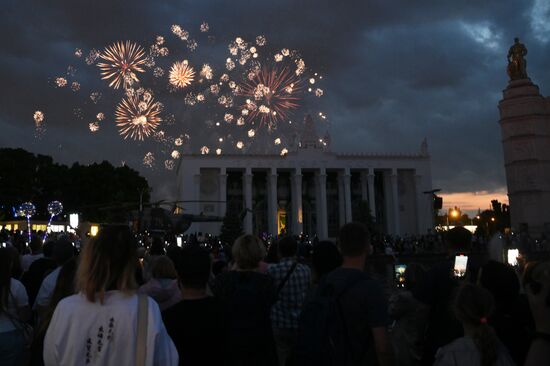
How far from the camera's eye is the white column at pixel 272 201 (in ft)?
218

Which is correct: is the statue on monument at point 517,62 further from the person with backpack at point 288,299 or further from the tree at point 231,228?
the person with backpack at point 288,299

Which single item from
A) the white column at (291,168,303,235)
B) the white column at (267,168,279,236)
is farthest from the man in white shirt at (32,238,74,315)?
the white column at (291,168,303,235)

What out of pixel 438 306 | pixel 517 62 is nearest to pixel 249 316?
pixel 438 306

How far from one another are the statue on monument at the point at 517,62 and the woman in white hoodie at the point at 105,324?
120 ft

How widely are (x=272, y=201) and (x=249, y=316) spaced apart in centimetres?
6236

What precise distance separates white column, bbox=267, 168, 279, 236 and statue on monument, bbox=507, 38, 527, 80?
37.7m

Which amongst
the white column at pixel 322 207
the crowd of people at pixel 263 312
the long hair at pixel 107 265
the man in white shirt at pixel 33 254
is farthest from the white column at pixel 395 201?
the long hair at pixel 107 265

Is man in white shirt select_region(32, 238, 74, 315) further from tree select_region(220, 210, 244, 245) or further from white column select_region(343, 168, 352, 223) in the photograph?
white column select_region(343, 168, 352, 223)

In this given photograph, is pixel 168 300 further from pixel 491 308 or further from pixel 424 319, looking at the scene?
pixel 491 308

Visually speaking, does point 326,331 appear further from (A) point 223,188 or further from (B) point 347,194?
(B) point 347,194

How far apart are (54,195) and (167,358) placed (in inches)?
2742

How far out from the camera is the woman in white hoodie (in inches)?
109

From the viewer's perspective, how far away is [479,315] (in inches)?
136

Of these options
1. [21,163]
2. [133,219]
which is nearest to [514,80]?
[133,219]
